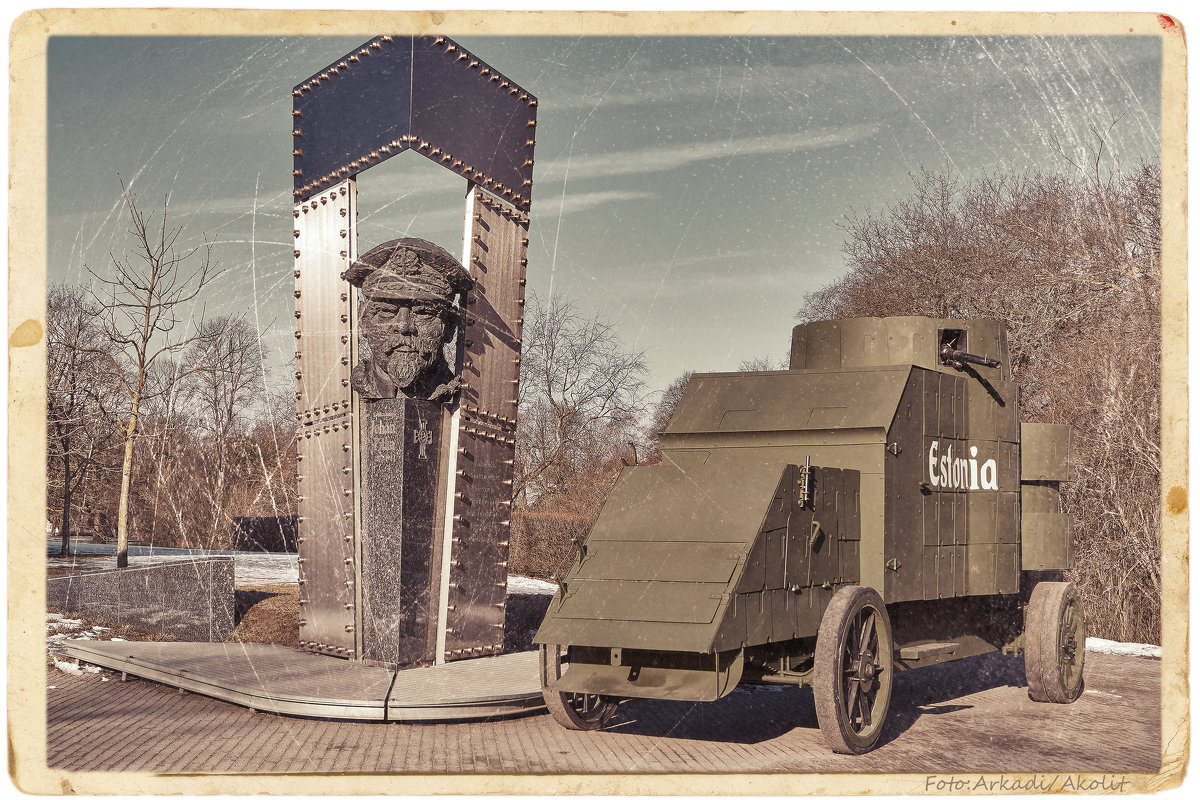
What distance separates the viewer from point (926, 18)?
782cm

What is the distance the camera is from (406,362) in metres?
11.2

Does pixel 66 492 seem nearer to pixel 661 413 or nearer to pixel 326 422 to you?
pixel 326 422

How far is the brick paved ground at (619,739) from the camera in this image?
807cm

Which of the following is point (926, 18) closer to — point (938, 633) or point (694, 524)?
point (694, 524)

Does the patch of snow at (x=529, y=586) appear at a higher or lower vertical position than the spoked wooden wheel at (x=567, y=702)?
lower

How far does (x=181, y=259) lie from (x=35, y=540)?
4912 mm

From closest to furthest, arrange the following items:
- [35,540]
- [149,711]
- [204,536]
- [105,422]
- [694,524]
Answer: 1. [35,540]
2. [694,524]
3. [149,711]
4. [105,422]
5. [204,536]

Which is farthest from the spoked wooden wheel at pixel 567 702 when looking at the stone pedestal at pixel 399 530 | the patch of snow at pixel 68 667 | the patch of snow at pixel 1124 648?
the patch of snow at pixel 1124 648

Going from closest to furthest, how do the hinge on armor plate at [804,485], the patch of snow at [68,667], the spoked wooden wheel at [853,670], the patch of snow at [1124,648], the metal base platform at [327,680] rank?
the spoked wooden wheel at [853,670], the hinge on armor plate at [804,485], the metal base platform at [327,680], the patch of snow at [68,667], the patch of snow at [1124,648]

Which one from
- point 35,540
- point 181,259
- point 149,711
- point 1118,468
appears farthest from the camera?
point 1118,468

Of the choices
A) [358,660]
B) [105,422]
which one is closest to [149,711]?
[358,660]

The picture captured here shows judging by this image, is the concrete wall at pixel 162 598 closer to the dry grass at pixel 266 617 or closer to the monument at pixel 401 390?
the dry grass at pixel 266 617

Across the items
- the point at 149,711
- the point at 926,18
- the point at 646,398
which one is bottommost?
the point at 149,711

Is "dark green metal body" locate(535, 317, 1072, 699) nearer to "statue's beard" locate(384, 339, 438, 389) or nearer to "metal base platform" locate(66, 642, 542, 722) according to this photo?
"metal base platform" locate(66, 642, 542, 722)
